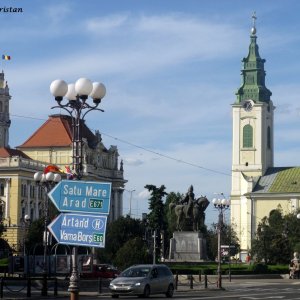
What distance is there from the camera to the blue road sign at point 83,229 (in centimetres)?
1962

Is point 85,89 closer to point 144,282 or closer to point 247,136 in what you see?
point 144,282

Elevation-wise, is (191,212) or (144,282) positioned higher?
(191,212)

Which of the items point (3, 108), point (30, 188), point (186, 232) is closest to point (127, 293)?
point (186, 232)

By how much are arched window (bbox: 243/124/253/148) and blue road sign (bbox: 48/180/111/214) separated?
140297 mm

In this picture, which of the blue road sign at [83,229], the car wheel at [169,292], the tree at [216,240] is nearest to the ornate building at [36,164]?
the tree at [216,240]

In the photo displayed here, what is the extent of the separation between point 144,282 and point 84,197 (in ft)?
63.8

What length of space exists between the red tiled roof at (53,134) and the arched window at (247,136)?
26.8 meters

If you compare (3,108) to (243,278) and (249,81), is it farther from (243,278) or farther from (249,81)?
(243,278)

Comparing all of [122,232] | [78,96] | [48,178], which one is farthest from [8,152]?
[78,96]

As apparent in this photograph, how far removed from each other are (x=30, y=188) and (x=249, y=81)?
42.9 meters

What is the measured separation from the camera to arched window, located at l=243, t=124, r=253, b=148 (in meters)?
159

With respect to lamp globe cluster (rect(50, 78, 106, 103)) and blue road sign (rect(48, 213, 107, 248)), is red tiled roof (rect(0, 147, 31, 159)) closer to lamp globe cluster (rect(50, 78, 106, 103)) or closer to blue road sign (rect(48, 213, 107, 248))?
lamp globe cluster (rect(50, 78, 106, 103))

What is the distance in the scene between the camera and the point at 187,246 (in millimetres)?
64062

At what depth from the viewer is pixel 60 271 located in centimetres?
4888
